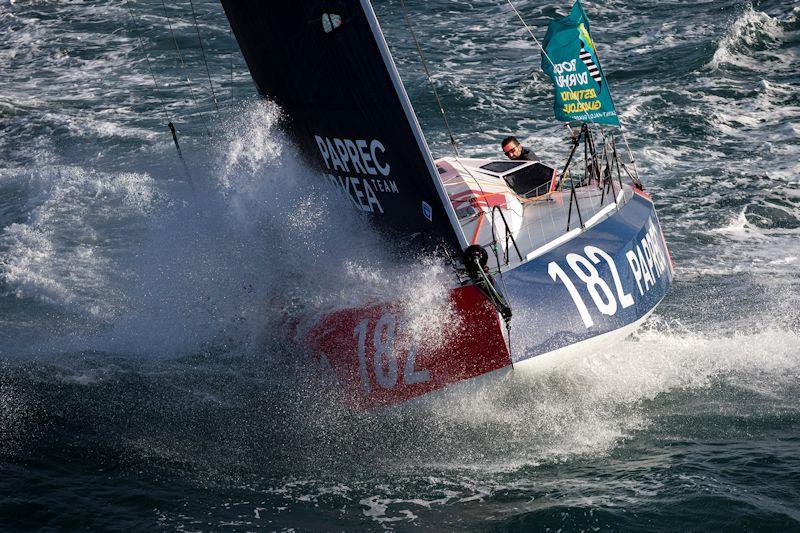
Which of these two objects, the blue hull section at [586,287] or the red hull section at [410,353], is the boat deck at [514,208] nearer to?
the blue hull section at [586,287]

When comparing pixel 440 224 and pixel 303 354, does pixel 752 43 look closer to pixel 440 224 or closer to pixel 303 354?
pixel 440 224

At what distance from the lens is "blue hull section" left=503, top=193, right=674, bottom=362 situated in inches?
293

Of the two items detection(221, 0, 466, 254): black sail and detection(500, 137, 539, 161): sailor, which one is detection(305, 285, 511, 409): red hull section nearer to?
detection(221, 0, 466, 254): black sail

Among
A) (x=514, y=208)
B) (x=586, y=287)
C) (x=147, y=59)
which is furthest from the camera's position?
(x=147, y=59)

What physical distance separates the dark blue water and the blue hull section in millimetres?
508

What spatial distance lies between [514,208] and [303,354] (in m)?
2.43

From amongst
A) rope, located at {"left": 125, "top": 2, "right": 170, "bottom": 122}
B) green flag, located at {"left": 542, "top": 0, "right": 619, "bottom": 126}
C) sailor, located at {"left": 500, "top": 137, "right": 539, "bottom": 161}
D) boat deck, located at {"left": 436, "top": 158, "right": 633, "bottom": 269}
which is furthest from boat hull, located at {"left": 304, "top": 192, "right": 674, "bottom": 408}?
rope, located at {"left": 125, "top": 2, "right": 170, "bottom": 122}

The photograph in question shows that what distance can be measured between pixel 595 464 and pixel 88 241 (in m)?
7.05

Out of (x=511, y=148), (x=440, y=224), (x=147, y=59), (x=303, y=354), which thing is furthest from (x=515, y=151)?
(x=147, y=59)

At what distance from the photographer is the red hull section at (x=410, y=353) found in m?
7.30

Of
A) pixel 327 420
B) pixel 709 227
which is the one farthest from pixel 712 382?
pixel 709 227

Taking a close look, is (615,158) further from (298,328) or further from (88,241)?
(88,241)

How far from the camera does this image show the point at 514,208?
30.1 feet

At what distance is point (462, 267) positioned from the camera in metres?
7.62
